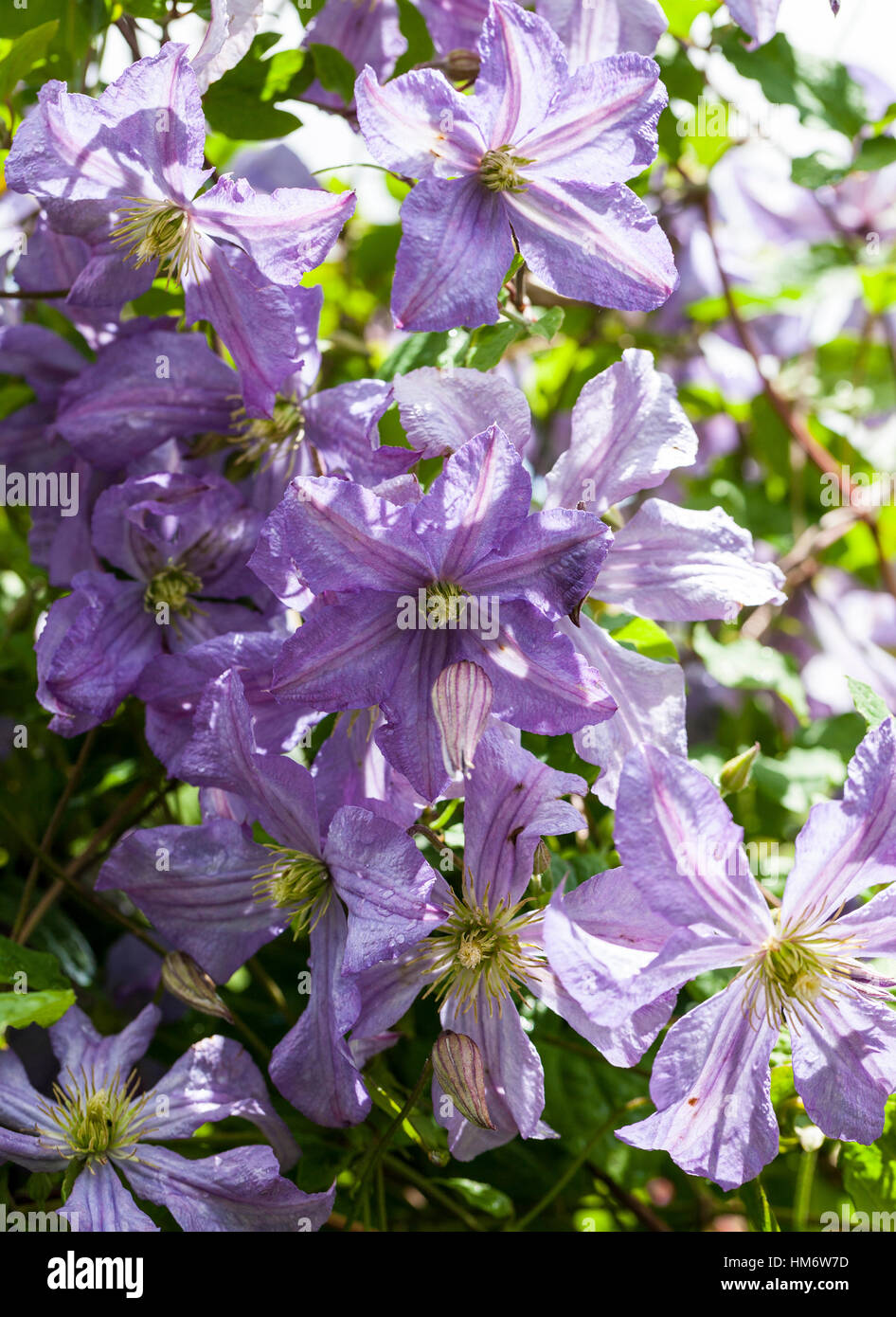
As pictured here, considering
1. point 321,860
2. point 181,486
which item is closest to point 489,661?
point 321,860

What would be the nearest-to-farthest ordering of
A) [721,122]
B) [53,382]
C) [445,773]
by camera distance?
[445,773] < [53,382] < [721,122]

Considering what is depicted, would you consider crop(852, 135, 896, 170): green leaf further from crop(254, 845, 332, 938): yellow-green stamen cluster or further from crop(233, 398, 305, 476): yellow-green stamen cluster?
crop(254, 845, 332, 938): yellow-green stamen cluster

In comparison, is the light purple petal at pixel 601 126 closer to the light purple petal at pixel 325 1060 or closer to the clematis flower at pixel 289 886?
the clematis flower at pixel 289 886

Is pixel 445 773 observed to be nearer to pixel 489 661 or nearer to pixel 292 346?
pixel 489 661

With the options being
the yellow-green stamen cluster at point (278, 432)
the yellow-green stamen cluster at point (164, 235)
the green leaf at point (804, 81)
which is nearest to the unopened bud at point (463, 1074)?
the yellow-green stamen cluster at point (278, 432)

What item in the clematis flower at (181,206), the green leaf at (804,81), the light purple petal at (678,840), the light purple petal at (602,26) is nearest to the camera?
the light purple petal at (678,840)
